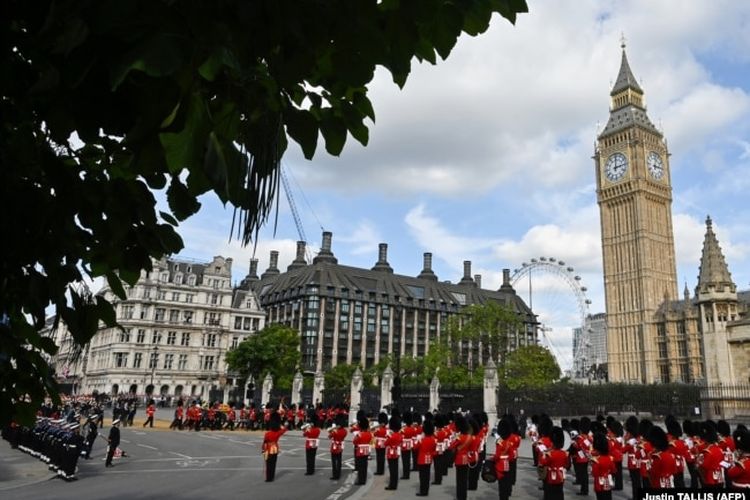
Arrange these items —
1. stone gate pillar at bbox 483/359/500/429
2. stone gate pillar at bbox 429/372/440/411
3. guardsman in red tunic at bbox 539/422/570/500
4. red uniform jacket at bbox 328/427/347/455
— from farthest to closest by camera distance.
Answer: stone gate pillar at bbox 429/372/440/411, stone gate pillar at bbox 483/359/500/429, red uniform jacket at bbox 328/427/347/455, guardsman in red tunic at bbox 539/422/570/500

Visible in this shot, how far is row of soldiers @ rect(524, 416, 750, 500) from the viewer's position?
11.0m

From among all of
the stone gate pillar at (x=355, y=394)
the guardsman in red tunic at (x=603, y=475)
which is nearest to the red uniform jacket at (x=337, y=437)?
the guardsman in red tunic at (x=603, y=475)

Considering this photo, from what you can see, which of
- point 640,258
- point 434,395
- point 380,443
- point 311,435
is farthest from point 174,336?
point 640,258

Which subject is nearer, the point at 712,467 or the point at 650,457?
the point at 712,467

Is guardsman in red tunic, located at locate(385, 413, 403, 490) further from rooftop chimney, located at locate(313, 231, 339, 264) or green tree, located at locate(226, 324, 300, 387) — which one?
rooftop chimney, located at locate(313, 231, 339, 264)

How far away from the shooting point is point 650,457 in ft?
38.2

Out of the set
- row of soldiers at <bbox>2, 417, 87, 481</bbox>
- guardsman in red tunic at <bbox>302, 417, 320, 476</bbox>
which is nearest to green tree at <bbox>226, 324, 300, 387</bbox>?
row of soldiers at <bbox>2, 417, 87, 481</bbox>

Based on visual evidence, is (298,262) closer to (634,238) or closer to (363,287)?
(363,287)

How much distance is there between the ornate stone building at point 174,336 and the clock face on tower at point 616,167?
7088 centimetres

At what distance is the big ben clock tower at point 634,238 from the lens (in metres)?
96.8

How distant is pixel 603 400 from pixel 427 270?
81571 mm

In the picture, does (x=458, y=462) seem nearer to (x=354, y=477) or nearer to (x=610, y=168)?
(x=354, y=477)

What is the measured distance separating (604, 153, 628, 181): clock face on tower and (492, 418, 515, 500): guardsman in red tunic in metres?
99.1

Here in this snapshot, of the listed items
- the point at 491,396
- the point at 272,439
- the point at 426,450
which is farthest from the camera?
the point at 491,396
